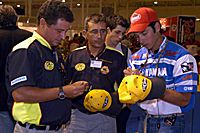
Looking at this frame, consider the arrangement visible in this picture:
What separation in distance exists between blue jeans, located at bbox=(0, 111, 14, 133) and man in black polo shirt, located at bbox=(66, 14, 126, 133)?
57 centimetres

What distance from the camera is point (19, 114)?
2.41 m

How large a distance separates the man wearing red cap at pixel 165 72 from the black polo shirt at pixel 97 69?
53 cm

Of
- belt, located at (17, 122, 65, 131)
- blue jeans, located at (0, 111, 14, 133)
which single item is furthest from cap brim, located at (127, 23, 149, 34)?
blue jeans, located at (0, 111, 14, 133)

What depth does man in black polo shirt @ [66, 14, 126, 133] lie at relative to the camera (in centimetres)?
300

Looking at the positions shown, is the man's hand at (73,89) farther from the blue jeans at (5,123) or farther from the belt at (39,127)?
the blue jeans at (5,123)

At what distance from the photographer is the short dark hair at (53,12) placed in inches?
95.4

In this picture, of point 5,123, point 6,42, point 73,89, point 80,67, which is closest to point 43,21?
point 73,89

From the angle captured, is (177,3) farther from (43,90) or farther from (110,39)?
(43,90)

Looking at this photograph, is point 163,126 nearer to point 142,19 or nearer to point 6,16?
point 142,19

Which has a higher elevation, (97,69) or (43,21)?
(43,21)

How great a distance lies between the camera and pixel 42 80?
240 cm

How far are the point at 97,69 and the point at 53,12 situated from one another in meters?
0.74

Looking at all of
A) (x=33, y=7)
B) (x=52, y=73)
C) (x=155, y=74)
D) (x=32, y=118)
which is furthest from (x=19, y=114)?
(x=33, y=7)

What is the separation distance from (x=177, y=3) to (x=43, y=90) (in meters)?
18.6
